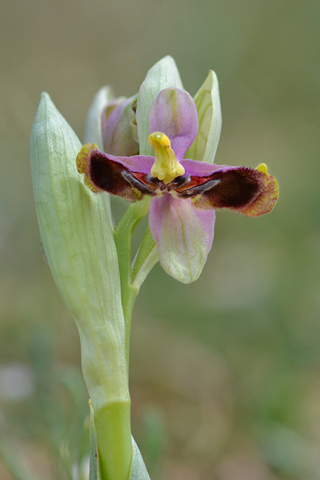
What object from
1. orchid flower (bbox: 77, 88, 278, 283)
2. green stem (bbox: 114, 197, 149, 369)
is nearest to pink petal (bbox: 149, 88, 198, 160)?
orchid flower (bbox: 77, 88, 278, 283)

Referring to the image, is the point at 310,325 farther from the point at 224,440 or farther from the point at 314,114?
the point at 314,114

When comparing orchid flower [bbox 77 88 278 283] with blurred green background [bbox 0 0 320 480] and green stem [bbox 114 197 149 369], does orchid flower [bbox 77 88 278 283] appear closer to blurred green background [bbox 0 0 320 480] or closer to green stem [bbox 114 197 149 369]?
green stem [bbox 114 197 149 369]

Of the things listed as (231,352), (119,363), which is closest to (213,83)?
(119,363)

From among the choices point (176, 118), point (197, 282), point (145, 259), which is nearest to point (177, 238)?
point (145, 259)

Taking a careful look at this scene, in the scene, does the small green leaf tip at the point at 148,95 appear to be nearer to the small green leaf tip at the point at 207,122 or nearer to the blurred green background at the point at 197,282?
the small green leaf tip at the point at 207,122

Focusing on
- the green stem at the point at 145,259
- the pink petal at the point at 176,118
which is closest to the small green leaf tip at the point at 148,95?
the pink petal at the point at 176,118

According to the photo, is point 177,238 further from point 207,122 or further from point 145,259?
point 207,122
